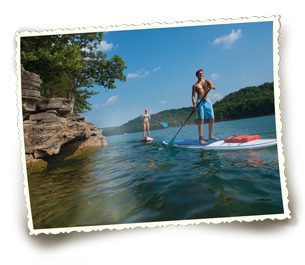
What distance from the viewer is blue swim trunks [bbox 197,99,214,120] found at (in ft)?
13.7

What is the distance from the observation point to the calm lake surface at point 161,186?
3395 mm

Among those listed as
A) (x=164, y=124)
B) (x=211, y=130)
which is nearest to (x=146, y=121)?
(x=164, y=124)

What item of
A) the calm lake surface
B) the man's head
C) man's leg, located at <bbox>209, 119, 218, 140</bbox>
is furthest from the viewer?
man's leg, located at <bbox>209, 119, 218, 140</bbox>

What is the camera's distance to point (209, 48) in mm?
3721

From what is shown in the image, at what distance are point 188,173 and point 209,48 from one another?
2009mm

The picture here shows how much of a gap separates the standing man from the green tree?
1207mm

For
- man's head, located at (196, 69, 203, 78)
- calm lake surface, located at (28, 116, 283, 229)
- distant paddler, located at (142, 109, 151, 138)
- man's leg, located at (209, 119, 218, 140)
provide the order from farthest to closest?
man's leg, located at (209, 119, 218, 140), distant paddler, located at (142, 109, 151, 138), man's head, located at (196, 69, 203, 78), calm lake surface, located at (28, 116, 283, 229)

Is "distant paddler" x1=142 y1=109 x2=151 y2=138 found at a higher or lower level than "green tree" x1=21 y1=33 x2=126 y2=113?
lower

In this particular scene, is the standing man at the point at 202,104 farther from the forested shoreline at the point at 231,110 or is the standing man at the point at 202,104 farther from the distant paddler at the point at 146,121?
the distant paddler at the point at 146,121

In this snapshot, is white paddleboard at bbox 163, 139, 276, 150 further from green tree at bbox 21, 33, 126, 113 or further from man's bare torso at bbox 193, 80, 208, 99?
green tree at bbox 21, 33, 126, 113

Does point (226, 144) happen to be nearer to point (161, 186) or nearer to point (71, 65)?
point (161, 186)

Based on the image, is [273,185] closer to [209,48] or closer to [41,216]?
[209,48]

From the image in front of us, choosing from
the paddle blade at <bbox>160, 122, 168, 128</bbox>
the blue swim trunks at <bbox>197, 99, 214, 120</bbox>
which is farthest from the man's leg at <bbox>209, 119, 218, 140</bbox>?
the paddle blade at <bbox>160, 122, 168, 128</bbox>

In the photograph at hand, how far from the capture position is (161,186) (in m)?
3.78
